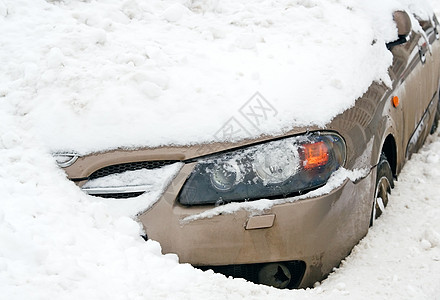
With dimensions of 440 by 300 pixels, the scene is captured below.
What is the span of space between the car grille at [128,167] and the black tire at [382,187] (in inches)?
46.1

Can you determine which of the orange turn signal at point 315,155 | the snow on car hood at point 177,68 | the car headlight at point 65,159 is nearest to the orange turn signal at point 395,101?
the snow on car hood at point 177,68

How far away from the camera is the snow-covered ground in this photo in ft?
7.20

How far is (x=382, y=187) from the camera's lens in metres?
3.33

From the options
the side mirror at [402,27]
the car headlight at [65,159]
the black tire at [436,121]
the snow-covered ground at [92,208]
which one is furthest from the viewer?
the black tire at [436,121]

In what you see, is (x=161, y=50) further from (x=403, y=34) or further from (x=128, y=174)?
(x=403, y=34)

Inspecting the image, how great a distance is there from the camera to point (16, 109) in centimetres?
288

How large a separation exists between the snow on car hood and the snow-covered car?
0.22ft

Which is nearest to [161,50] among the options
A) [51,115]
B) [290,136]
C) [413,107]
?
[51,115]

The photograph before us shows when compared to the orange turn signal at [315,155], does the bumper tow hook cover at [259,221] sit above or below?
below

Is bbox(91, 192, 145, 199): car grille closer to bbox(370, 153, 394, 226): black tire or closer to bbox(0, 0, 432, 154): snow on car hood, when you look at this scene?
bbox(0, 0, 432, 154): snow on car hood

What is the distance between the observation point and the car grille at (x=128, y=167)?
2.65 m

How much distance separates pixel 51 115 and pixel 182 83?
2.09 ft

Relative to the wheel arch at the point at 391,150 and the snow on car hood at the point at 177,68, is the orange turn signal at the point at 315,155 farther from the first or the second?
the wheel arch at the point at 391,150

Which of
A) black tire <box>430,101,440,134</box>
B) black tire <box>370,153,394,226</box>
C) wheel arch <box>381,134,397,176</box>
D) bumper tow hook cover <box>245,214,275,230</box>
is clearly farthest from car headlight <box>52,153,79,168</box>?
black tire <box>430,101,440,134</box>
